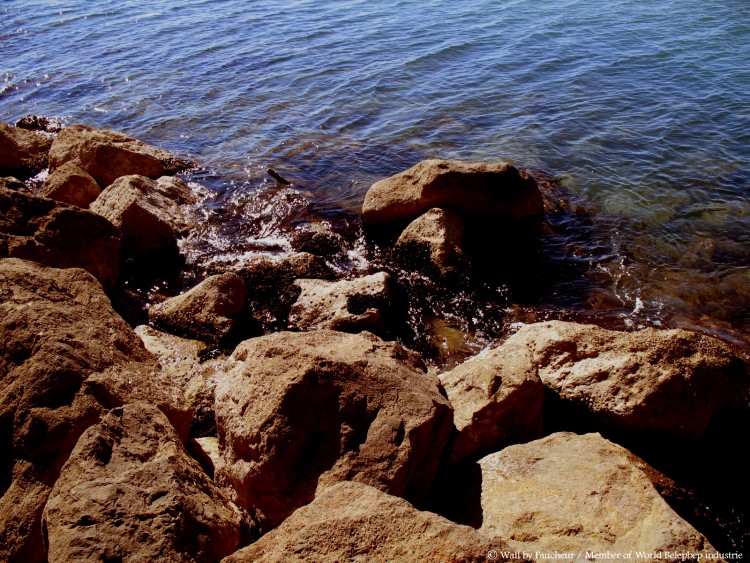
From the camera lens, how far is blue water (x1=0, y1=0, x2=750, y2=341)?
32.5 feet

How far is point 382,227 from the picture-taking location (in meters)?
10.5

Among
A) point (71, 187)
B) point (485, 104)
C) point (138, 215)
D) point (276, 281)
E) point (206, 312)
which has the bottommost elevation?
point (276, 281)

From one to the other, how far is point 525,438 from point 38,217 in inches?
284

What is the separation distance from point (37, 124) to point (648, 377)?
17793 mm

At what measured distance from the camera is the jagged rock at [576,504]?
4.11 metres

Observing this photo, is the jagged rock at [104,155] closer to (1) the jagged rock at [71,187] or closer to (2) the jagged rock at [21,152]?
(1) the jagged rock at [71,187]

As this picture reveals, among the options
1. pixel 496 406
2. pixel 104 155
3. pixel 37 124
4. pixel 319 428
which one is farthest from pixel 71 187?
pixel 496 406

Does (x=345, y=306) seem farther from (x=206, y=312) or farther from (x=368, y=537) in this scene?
(x=368, y=537)

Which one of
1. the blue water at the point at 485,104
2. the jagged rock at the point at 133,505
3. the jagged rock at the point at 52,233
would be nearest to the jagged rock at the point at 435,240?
the blue water at the point at 485,104

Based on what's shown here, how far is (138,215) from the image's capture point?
31.7ft

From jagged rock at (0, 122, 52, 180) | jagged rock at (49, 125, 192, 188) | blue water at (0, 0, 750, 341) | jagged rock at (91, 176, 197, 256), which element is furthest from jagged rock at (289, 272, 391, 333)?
jagged rock at (0, 122, 52, 180)

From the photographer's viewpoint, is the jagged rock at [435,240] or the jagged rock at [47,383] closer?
the jagged rock at [47,383]

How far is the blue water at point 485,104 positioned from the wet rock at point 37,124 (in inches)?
39.2

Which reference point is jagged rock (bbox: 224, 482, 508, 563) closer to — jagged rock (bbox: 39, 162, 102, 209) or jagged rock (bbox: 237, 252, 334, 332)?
jagged rock (bbox: 237, 252, 334, 332)
